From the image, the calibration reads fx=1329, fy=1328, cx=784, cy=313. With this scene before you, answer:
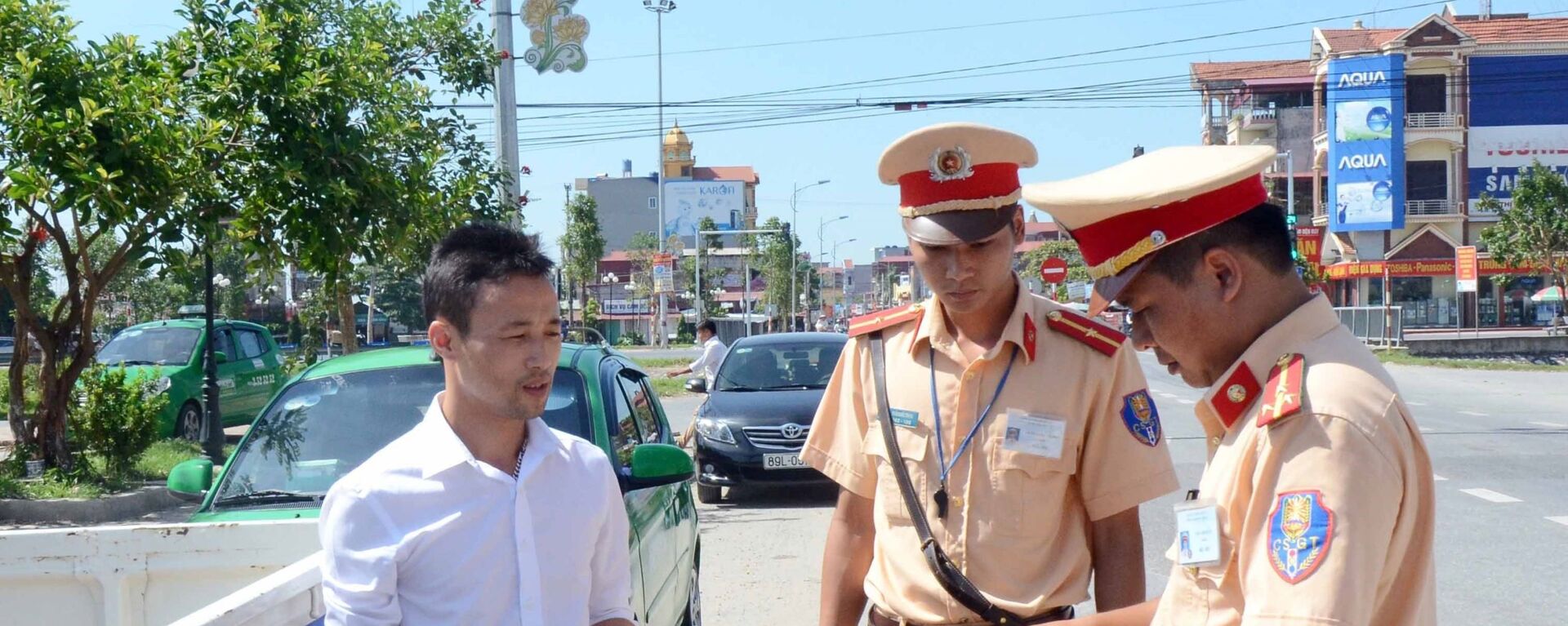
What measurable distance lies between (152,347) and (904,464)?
1736 cm

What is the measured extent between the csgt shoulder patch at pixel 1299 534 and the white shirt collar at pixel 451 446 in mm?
1406

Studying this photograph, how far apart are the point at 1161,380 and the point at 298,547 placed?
1120 inches

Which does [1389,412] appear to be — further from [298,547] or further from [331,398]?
[331,398]

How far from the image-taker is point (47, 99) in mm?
9391

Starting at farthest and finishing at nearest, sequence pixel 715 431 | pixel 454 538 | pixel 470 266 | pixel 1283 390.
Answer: pixel 715 431 → pixel 470 266 → pixel 454 538 → pixel 1283 390

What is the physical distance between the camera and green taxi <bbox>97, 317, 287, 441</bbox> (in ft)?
55.8

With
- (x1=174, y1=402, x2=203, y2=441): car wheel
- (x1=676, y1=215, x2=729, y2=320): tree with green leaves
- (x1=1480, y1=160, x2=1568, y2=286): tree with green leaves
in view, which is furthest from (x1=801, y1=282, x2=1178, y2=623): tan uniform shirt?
(x1=676, y1=215, x2=729, y2=320): tree with green leaves

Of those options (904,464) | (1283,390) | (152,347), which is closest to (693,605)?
(904,464)

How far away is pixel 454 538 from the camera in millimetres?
2396

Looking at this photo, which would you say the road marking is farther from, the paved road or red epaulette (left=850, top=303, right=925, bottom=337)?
red epaulette (left=850, top=303, right=925, bottom=337)

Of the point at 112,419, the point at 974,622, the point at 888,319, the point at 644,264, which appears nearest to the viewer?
the point at 974,622

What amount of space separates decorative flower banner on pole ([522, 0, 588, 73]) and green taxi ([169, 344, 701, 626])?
27.3 feet

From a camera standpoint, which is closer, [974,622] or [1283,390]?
[1283,390]

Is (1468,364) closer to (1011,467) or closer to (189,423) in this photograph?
(189,423)
